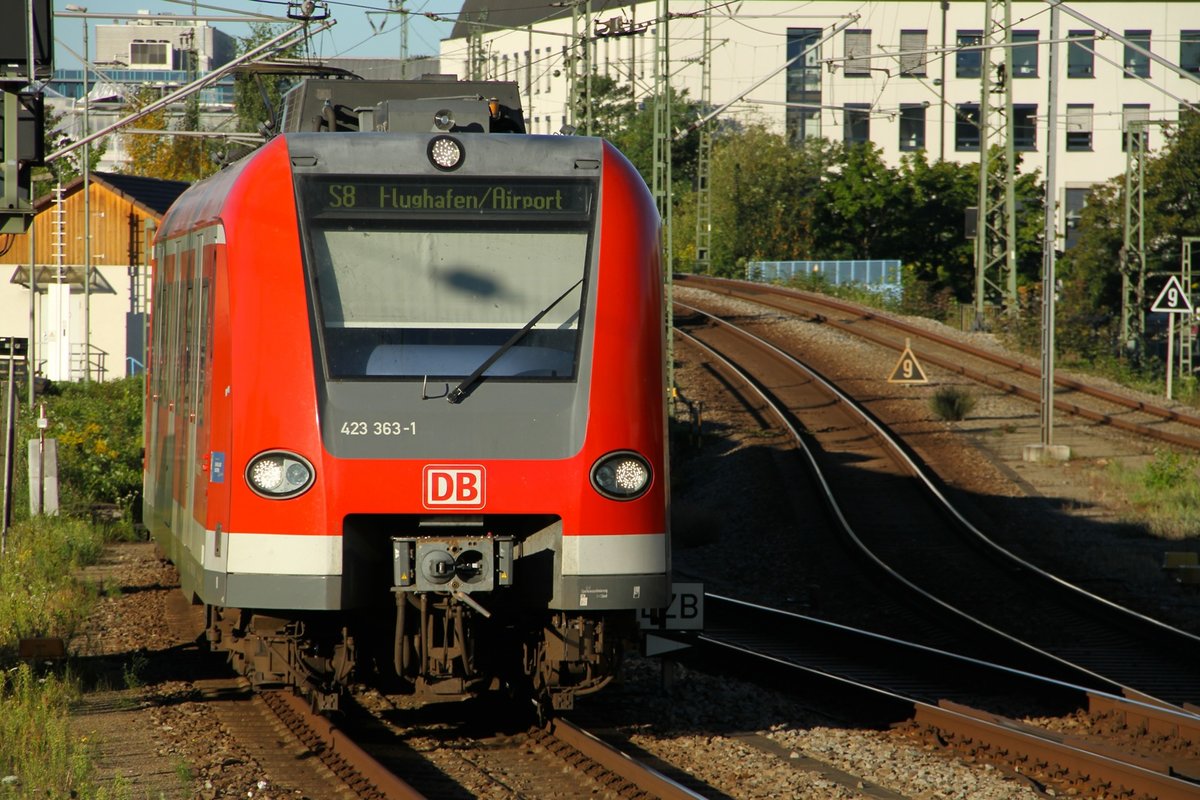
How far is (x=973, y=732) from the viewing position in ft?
28.7

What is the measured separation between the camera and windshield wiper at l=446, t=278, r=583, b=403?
7461 mm

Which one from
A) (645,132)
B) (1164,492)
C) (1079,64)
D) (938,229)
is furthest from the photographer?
(1079,64)

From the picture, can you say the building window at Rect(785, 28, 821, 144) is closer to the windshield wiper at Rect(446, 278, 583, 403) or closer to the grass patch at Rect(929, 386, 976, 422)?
the grass patch at Rect(929, 386, 976, 422)

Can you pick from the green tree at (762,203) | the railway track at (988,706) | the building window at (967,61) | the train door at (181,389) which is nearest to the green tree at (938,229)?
the green tree at (762,203)

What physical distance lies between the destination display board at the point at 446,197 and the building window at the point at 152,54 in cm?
13957

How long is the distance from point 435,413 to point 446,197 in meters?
1.18

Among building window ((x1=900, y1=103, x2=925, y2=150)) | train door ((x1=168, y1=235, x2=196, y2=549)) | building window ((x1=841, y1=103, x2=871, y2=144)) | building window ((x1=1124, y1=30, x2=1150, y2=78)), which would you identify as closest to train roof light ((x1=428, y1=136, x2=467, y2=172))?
train door ((x1=168, y1=235, x2=196, y2=549))

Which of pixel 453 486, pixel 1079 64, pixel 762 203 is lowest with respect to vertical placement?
pixel 453 486

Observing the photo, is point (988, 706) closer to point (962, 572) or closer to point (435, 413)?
point (435, 413)

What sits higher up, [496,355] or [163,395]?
[496,355]

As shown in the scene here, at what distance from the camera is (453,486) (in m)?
7.42

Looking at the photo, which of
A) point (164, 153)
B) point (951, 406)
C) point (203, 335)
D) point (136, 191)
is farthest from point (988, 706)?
point (164, 153)

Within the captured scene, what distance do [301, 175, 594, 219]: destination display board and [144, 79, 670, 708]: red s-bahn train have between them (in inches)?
0.5

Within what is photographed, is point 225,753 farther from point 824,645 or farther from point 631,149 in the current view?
point 631,149
